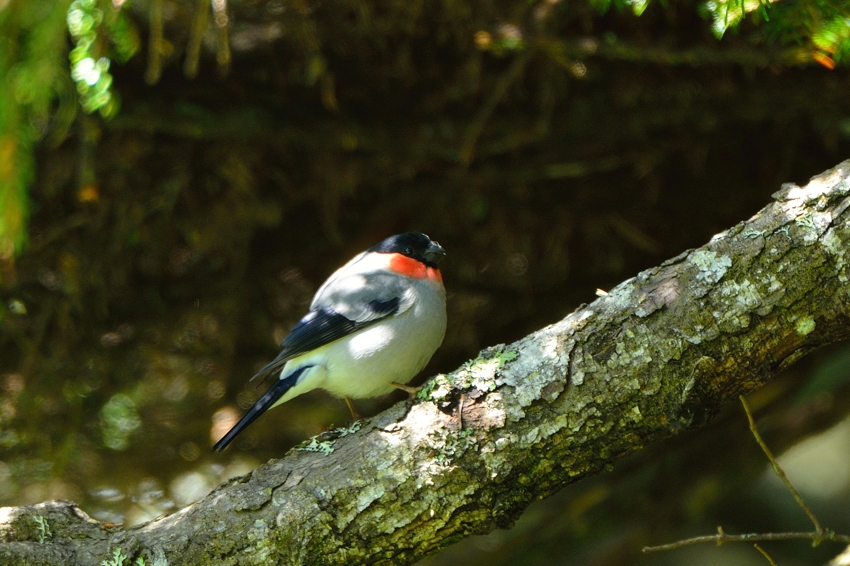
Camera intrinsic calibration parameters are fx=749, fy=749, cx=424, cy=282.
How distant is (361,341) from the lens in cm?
312

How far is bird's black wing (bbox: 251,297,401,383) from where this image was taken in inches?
122

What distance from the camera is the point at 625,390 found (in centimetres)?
207

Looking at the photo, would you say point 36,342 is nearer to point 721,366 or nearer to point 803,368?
point 721,366

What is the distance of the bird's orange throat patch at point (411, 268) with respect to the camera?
3.51 metres

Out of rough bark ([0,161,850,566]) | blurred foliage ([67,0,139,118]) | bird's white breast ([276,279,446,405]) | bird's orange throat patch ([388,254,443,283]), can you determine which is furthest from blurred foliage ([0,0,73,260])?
bird's orange throat patch ([388,254,443,283])

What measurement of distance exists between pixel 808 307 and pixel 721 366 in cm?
27

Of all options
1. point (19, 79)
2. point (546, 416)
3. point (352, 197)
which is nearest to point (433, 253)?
point (352, 197)

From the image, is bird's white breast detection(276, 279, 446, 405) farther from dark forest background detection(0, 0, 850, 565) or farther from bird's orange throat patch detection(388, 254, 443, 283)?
dark forest background detection(0, 0, 850, 565)

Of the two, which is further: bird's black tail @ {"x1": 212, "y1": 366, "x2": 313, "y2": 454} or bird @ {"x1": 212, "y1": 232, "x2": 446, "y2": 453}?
bird @ {"x1": 212, "y1": 232, "x2": 446, "y2": 453}

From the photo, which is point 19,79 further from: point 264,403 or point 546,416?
point 546,416

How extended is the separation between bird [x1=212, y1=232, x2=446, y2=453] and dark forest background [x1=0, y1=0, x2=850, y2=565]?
0.66m

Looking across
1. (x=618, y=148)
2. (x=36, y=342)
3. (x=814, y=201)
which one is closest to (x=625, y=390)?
(x=814, y=201)

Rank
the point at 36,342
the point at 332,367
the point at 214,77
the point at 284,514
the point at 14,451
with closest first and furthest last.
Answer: the point at 284,514 → the point at 332,367 → the point at 214,77 → the point at 36,342 → the point at 14,451

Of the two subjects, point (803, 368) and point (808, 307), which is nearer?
point (808, 307)
